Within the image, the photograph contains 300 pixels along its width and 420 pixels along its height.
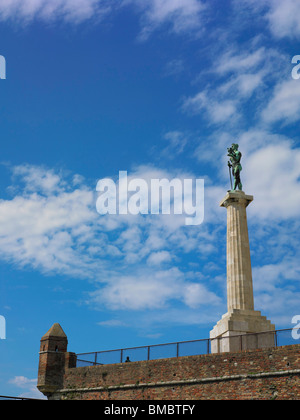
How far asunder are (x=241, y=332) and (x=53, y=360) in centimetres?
1095

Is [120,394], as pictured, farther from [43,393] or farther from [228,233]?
[228,233]

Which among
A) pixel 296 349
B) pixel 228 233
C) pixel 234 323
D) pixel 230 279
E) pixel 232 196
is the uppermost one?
pixel 232 196

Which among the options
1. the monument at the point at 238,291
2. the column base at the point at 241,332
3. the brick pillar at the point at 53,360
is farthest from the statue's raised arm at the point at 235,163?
the brick pillar at the point at 53,360

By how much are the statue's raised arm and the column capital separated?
789mm

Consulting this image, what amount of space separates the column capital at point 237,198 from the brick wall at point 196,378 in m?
10.4

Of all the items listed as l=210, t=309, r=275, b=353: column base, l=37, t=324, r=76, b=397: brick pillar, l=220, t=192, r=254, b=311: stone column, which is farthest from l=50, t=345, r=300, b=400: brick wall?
l=220, t=192, r=254, b=311: stone column

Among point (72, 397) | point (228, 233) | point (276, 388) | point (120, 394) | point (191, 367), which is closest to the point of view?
point (276, 388)

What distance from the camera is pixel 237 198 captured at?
3322 centimetres

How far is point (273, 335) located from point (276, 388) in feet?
13.3

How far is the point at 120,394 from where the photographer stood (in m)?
28.6

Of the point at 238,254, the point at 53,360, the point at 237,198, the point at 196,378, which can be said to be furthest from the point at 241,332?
the point at 53,360

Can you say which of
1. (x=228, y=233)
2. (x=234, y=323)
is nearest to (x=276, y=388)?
(x=234, y=323)

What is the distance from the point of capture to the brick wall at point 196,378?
78.6 ft

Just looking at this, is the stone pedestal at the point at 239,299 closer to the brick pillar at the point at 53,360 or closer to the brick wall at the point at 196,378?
the brick wall at the point at 196,378
